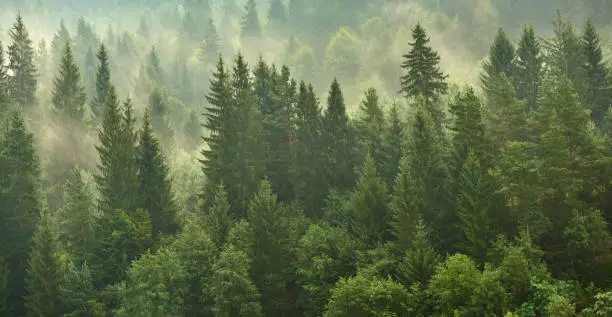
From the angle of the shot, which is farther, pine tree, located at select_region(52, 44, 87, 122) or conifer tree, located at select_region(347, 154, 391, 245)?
pine tree, located at select_region(52, 44, 87, 122)

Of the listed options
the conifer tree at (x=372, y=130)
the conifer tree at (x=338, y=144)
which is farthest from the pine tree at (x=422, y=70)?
the conifer tree at (x=338, y=144)

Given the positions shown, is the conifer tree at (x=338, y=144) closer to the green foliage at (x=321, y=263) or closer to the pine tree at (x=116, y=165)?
the green foliage at (x=321, y=263)

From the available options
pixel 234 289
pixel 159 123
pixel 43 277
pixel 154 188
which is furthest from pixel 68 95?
pixel 234 289

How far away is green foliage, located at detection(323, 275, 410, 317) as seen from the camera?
41.7m

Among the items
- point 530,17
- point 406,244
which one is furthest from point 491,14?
point 406,244

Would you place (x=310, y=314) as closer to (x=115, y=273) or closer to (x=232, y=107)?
(x=115, y=273)

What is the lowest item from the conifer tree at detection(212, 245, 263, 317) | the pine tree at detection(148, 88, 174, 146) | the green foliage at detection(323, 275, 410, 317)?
the green foliage at detection(323, 275, 410, 317)

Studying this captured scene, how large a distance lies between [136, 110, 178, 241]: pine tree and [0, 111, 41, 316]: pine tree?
1178cm

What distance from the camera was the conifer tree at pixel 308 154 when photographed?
6506 centimetres

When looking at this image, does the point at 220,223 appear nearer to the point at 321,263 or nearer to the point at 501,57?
the point at 321,263

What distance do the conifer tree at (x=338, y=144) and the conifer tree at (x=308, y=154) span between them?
1030 millimetres

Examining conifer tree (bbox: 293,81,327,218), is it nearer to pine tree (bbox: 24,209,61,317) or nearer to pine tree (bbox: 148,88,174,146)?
pine tree (bbox: 24,209,61,317)

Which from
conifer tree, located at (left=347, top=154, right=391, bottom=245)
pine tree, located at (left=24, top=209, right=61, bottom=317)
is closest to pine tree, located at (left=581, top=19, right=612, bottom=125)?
conifer tree, located at (left=347, top=154, right=391, bottom=245)

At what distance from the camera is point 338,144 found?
6669 centimetres
